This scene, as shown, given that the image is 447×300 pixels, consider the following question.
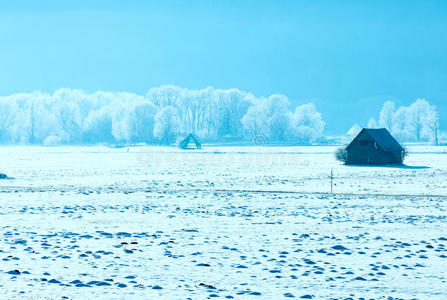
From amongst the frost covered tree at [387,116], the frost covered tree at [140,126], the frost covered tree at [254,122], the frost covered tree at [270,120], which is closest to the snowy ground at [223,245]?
the frost covered tree at [270,120]

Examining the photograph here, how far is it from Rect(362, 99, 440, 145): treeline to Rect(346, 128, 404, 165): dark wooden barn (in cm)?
7512

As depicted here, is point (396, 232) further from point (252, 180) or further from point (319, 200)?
point (252, 180)

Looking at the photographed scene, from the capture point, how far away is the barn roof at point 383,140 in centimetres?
5759

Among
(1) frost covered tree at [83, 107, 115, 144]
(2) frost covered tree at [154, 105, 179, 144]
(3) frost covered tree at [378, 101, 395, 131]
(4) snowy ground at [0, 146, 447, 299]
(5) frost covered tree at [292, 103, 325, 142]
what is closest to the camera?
(4) snowy ground at [0, 146, 447, 299]

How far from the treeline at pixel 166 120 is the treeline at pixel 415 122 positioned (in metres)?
19.6

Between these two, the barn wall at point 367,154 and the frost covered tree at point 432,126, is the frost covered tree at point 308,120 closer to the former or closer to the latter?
the frost covered tree at point 432,126

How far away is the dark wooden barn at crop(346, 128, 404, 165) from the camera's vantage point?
57750 millimetres

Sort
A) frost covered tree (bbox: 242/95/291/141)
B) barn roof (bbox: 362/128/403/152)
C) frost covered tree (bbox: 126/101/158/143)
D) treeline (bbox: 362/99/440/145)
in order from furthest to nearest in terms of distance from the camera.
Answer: treeline (bbox: 362/99/440/145), frost covered tree (bbox: 242/95/291/141), frost covered tree (bbox: 126/101/158/143), barn roof (bbox: 362/128/403/152)

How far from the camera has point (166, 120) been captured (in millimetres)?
121250

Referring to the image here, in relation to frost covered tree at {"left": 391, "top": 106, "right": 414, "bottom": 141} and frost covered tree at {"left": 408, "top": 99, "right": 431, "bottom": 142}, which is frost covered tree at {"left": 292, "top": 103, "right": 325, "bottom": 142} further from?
frost covered tree at {"left": 408, "top": 99, "right": 431, "bottom": 142}

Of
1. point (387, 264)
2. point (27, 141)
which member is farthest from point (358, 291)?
point (27, 141)

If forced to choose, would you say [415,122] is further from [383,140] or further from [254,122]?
[383,140]

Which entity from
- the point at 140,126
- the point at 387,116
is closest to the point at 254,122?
the point at 140,126

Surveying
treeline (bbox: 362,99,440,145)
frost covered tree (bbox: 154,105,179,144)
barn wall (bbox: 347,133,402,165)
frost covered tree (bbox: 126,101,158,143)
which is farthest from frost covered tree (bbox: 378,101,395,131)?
barn wall (bbox: 347,133,402,165)
